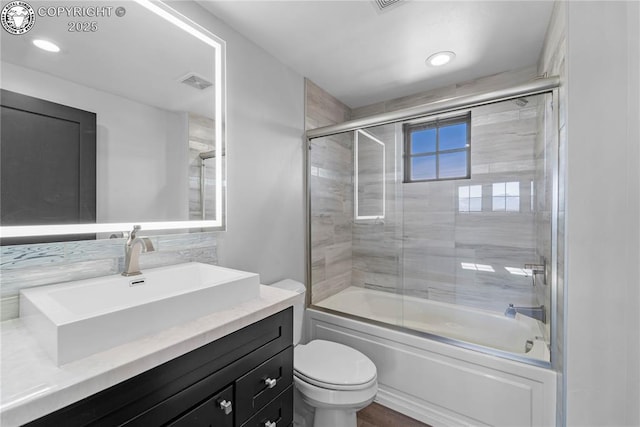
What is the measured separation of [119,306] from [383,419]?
1.64 meters

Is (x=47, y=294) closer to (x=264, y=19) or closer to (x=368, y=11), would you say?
(x=264, y=19)

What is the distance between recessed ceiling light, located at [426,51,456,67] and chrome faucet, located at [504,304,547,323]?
1.71 meters

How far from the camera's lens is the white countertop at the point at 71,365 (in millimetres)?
496

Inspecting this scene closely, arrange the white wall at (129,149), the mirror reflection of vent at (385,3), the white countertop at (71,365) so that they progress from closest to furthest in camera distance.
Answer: the white countertop at (71,365) < the white wall at (129,149) < the mirror reflection of vent at (385,3)

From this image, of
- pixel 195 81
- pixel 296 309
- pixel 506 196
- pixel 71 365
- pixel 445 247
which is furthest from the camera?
pixel 445 247

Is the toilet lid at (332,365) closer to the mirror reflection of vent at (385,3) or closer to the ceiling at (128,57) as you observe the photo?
the ceiling at (128,57)

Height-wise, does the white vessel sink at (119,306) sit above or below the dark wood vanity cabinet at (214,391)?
above

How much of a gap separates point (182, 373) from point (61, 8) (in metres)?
1.34

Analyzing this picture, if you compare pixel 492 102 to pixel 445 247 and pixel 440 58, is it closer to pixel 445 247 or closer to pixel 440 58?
pixel 440 58

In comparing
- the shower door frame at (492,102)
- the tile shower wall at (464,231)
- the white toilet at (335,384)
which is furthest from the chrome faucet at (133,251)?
the tile shower wall at (464,231)

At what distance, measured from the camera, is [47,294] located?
0.85 metres

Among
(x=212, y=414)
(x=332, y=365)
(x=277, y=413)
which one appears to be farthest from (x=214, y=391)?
(x=332, y=365)

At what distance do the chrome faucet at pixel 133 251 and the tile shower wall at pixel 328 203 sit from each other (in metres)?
1.29

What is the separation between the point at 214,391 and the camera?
0.83 m
